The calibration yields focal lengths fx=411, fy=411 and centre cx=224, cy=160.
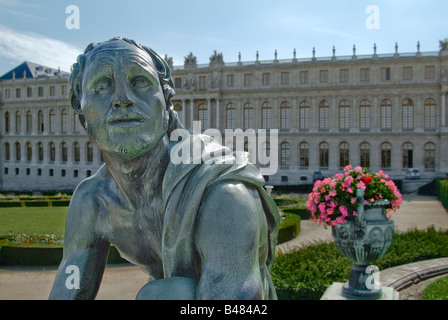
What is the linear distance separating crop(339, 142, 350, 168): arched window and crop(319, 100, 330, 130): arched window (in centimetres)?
214

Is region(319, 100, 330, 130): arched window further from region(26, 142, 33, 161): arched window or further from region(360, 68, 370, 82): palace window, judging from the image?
region(26, 142, 33, 161): arched window

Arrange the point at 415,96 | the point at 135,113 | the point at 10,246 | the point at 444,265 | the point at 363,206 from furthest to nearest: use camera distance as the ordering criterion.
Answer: the point at 415,96 → the point at 10,246 → the point at 444,265 → the point at 363,206 → the point at 135,113

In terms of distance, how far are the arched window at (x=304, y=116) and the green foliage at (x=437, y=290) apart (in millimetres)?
31327

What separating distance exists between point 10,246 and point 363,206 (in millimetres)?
8119

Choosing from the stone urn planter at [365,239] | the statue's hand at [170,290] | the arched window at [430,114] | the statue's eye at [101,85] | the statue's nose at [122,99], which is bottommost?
the stone urn planter at [365,239]

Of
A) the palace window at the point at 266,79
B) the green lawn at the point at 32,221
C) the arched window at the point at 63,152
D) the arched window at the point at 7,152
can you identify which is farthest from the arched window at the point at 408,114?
the arched window at the point at 7,152

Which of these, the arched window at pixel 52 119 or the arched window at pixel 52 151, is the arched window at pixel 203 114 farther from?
the arched window at pixel 52 151

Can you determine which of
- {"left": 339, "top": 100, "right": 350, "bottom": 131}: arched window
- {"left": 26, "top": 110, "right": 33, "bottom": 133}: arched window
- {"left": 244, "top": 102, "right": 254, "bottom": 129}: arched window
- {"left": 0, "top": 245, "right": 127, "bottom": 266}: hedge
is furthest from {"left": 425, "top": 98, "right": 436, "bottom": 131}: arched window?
{"left": 26, "top": 110, "right": 33, "bottom": 133}: arched window

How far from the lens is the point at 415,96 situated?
115 ft

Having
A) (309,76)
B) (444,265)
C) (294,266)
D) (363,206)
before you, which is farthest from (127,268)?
(309,76)

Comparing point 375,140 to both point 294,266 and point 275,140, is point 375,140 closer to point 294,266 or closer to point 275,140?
point 275,140

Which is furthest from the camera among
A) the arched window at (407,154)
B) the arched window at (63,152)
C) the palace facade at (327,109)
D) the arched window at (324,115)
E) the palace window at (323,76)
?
the arched window at (63,152)

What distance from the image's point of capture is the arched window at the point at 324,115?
36.9 meters

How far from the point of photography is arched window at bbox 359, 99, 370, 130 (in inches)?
1414
